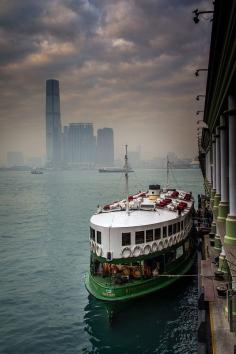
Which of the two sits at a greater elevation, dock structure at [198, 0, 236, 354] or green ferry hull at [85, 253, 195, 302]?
dock structure at [198, 0, 236, 354]

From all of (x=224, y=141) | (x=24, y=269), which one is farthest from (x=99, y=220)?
(x=24, y=269)

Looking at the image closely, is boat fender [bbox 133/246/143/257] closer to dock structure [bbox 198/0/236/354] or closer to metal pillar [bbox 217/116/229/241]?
dock structure [bbox 198/0/236/354]

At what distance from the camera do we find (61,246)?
1827 inches

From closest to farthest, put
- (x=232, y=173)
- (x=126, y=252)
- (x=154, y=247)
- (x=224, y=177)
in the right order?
(x=232, y=173)
(x=224, y=177)
(x=126, y=252)
(x=154, y=247)

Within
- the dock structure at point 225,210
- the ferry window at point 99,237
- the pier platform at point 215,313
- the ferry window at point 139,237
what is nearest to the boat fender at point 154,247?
the ferry window at point 139,237

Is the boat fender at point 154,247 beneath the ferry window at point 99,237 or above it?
beneath

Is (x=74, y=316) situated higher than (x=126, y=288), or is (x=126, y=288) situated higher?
(x=126, y=288)

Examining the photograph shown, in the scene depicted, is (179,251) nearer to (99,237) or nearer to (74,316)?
(99,237)

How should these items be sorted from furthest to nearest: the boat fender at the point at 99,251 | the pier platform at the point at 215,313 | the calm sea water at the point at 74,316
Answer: the boat fender at the point at 99,251, the calm sea water at the point at 74,316, the pier platform at the point at 215,313

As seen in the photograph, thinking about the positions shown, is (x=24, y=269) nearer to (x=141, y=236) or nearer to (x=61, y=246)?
(x=61, y=246)

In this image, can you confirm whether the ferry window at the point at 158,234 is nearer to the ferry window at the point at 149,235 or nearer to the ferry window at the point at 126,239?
the ferry window at the point at 149,235

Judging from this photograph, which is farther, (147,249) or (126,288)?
(147,249)

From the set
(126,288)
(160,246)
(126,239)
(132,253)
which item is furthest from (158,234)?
(126,288)

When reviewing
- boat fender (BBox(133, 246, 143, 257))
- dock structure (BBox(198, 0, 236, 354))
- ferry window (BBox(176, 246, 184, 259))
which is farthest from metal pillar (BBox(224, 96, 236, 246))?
ferry window (BBox(176, 246, 184, 259))
